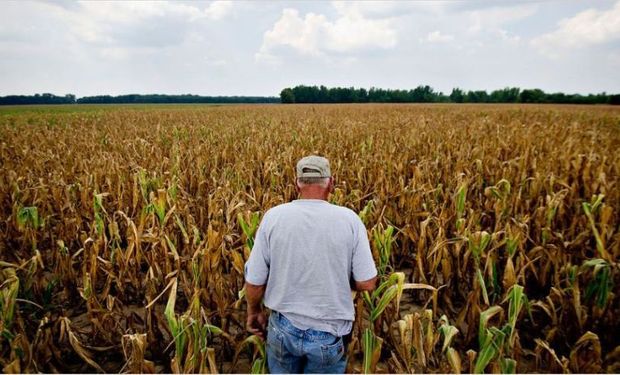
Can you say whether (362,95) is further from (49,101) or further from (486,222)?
(486,222)

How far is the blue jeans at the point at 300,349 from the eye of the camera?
6.14 ft

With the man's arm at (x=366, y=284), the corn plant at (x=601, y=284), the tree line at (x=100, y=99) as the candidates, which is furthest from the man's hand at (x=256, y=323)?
the tree line at (x=100, y=99)

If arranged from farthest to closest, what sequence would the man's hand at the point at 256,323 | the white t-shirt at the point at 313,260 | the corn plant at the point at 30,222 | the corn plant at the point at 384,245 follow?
the corn plant at the point at 30,222 → the corn plant at the point at 384,245 → the man's hand at the point at 256,323 → the white t-shirt at the point at 313,260

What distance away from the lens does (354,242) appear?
1847 millimetres

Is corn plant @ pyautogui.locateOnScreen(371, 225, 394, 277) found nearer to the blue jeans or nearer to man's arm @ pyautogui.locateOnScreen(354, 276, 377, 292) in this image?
man's arm @ pyautogui.locateOnScreen(354, 276, 377, 292)

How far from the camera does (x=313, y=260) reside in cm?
181

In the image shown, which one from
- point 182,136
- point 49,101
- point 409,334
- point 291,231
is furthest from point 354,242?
point 49,101

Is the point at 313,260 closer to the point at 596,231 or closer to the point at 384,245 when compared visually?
the point at 384,245

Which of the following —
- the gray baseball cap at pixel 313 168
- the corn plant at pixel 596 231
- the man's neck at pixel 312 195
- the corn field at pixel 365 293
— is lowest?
the corn field at pixel 365 293

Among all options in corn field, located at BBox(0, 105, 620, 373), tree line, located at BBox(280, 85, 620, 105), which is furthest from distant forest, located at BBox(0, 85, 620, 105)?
corn field, located at BBox(0, 105, 620, 373)

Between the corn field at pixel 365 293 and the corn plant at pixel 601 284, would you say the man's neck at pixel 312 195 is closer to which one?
the corn field at pixel 365 293

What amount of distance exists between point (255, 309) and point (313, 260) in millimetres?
539

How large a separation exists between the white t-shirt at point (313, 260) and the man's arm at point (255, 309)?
0.34 feet

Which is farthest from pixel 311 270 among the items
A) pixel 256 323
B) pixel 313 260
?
pixel 256 323
